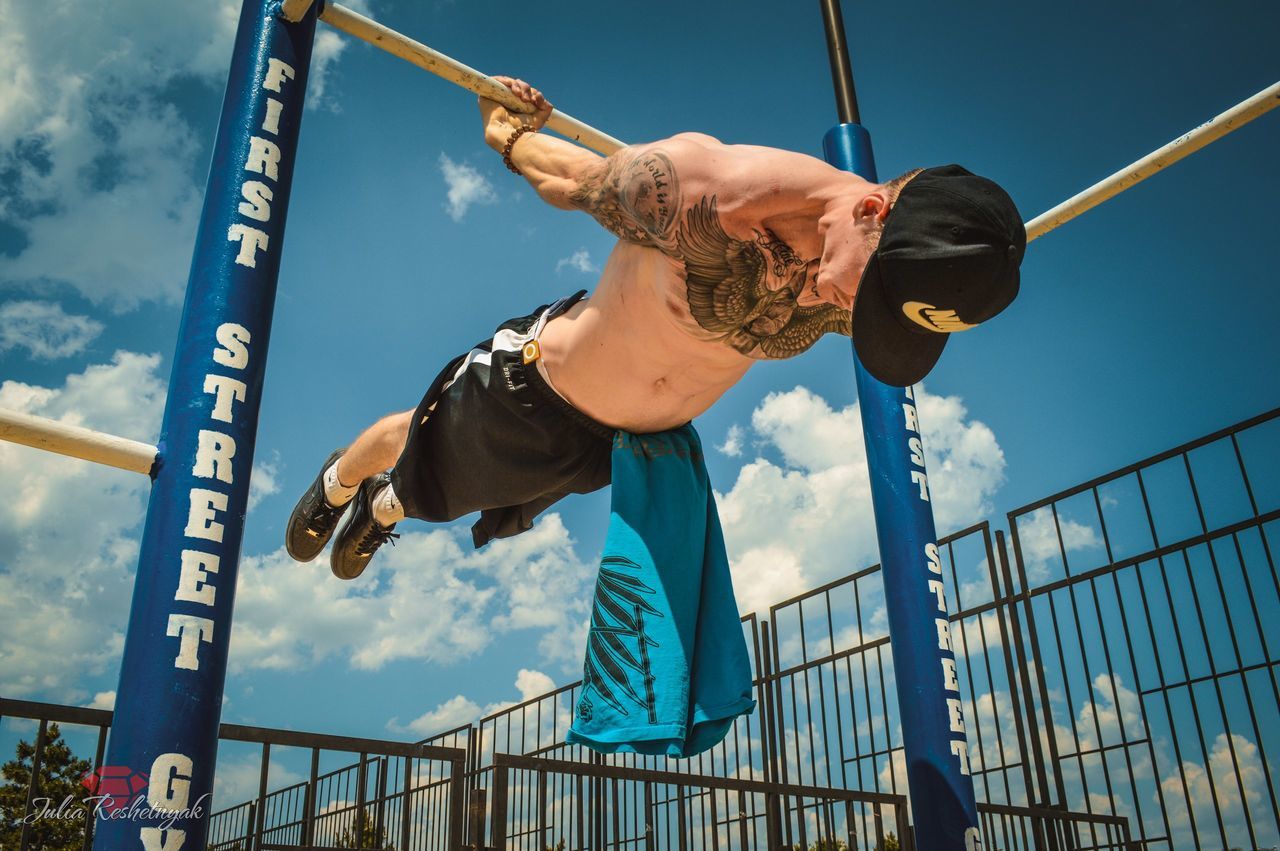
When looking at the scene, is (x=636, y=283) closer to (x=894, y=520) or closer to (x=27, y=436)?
(x=27, y=436)

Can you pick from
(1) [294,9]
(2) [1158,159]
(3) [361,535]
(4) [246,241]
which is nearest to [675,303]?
(4) [246,241]

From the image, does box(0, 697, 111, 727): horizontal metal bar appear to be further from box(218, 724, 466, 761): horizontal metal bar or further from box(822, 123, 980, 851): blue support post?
box(822, 123, 980, 851): blue support post

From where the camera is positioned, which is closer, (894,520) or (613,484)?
(613,484)

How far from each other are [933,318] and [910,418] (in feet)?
6.71

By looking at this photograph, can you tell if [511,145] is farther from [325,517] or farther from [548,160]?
[325,517]

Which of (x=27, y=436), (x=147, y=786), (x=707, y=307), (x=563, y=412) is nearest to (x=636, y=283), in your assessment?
(x=707, y=307)

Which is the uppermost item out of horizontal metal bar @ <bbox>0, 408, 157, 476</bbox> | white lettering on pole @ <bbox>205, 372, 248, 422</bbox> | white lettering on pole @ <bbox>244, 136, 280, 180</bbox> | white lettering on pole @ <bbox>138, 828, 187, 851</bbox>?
white lettering on pole @ <bbox>244, 136, 280, 180</bbox>

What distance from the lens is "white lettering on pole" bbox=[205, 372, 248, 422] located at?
1.96m

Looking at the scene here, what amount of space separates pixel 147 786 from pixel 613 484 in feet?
4.23

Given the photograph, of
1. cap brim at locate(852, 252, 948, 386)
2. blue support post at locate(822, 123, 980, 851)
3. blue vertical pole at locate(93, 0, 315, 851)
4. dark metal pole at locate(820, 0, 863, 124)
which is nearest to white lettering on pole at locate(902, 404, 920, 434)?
blue support post at locate(822, 123, 980, 851)

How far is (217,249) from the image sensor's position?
2.11 metres

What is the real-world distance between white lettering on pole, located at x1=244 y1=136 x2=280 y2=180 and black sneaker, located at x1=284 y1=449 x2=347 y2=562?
1533 millimetres

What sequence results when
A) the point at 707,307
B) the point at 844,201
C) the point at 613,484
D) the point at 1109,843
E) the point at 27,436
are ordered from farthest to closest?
the point at 1109,843 < the point at 613,484 < the point at 707,307 < the point at 844,201 < the point at 27,436

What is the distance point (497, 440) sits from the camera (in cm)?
280
